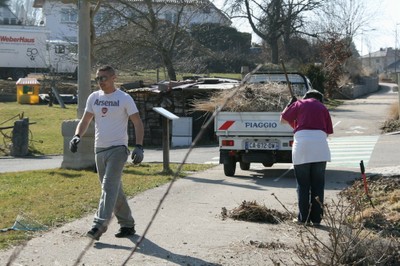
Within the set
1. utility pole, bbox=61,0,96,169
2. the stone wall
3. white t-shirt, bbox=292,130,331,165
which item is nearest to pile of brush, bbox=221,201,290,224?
white t-shirt, bbox=292,130,331,165

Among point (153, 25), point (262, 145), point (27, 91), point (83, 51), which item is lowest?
point (262, 145)

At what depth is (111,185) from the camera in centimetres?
769

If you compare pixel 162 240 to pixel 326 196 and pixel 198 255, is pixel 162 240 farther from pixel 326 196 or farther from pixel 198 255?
pixel 326 196

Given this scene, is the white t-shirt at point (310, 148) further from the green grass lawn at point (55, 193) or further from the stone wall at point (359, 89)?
the stone wall at point (359, 89)

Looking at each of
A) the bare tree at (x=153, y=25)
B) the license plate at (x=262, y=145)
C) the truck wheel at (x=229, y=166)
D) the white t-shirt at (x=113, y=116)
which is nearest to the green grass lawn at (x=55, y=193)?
the truck wheel at (x=229, y=166)

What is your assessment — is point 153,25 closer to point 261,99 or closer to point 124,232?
point 261,99

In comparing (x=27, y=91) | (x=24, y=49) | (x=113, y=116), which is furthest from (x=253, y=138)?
(x=24, y=49)

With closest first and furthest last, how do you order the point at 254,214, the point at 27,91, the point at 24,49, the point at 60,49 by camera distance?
the point at 254,214
the point at 27,91
the point at 60,49
the point at 24,49

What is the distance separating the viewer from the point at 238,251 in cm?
741

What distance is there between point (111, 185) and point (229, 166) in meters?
7.15

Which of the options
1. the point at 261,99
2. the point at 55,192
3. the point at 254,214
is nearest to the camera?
the point at 254,214

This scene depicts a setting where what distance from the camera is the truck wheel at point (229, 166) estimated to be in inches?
575

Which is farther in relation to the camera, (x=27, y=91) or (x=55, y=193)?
(x=27, y=91)

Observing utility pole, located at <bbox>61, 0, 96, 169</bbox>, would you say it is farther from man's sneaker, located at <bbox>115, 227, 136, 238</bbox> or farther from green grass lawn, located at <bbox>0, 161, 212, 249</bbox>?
man's sneaker, located at <bbox>115, 227, 136, 238</bbox>
